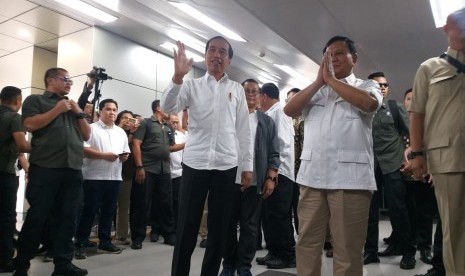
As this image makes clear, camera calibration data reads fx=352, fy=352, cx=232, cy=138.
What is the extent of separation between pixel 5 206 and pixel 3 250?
0.34 m

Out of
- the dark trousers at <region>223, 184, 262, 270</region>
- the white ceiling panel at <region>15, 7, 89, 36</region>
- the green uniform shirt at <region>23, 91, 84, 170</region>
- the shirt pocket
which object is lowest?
the dark trousers at <region>223, 184, 262, 270</region>

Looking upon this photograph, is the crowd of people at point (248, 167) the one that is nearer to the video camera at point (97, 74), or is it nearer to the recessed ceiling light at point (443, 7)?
the video camera at point (97, 74)

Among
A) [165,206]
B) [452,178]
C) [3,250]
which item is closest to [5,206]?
[3,250]

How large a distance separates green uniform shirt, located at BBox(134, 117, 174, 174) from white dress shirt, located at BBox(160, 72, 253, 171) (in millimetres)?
2057

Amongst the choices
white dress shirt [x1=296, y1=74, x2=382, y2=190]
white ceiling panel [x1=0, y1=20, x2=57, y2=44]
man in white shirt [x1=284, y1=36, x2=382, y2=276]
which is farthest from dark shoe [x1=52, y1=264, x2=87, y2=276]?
white ceiling panel [x1=0, y1=20, x2=57, y2=44]

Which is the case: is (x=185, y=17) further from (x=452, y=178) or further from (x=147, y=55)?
→ (x=452, y=178)

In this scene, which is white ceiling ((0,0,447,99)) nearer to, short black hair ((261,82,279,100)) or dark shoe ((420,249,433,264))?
short black hair ((261,82,279,100))

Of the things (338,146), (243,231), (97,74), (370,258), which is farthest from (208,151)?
(370,258)

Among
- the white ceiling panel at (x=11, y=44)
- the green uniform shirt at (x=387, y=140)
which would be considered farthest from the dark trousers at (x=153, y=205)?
the white ceiling panel at (x=11, y=44)

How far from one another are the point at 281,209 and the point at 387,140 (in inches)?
44.5

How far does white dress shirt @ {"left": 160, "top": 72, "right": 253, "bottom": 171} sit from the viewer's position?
1957 mm

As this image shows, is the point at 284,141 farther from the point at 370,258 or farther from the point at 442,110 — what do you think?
the point at 442,110

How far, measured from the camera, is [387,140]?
124 inches

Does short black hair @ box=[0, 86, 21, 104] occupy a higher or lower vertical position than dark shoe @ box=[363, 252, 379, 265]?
higher
